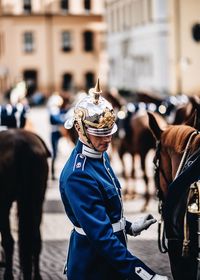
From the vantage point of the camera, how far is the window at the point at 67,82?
59125mm

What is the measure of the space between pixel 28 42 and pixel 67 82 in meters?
4.73

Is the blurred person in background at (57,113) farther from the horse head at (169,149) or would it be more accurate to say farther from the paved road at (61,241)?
the horse head at (169,149)

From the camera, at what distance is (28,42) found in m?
59.2

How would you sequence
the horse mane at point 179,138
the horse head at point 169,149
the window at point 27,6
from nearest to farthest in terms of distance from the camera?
the horse mane at point 179,138
the horse head at point 169,149
the window at point 27,6

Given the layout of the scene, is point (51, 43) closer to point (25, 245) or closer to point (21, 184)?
point (21, 184)

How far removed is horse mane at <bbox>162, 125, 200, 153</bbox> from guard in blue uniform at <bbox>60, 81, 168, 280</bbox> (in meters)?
0.78

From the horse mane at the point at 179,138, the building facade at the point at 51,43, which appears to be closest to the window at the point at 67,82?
the building facade at the point at 51,43

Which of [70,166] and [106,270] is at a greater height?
[70,166]

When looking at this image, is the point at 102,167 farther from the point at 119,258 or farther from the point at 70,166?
the point at 119,258

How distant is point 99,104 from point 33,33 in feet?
181

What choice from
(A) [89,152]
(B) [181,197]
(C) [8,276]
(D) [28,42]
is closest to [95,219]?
(A) [89,152]

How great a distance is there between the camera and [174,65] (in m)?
35.7

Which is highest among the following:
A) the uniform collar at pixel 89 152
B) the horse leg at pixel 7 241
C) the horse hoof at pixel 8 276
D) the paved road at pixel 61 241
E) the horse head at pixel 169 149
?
the uniform collar at pixel 89 152

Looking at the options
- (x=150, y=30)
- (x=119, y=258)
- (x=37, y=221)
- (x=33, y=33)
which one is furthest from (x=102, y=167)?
(x=33, y=33)
